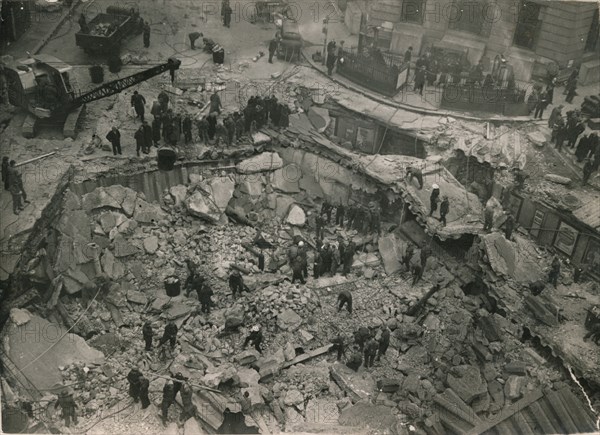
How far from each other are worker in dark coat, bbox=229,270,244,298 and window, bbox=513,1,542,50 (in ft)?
55.5

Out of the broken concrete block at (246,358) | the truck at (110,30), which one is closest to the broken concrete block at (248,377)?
the broken concrete block at (246,358)

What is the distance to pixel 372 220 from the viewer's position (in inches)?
909

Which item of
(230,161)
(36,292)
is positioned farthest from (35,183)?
(230,161)

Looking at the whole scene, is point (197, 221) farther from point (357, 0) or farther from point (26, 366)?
point (357, 0)

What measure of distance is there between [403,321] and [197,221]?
805cm

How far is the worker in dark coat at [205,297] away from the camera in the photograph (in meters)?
19.3

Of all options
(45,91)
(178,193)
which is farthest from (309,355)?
(45,91)

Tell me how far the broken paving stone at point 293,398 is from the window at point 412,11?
19229mm

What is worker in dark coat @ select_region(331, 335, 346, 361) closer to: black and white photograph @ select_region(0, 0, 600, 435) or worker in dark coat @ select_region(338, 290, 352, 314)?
black and white photograph @ select_region(0, 0, 600, 435)

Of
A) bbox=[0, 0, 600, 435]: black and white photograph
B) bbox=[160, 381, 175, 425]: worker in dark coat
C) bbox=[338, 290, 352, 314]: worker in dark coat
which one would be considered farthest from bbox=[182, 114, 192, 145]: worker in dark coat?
bbox=[160, 381, 175, 425]: worker in dark coat

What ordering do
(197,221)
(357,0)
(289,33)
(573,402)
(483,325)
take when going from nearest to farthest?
(573,402) → (483,325) → (197,221) → (289,33) → (357,0)

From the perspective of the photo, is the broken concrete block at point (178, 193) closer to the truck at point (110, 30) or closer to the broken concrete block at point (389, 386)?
the truck at point (110, 30)

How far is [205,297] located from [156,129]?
693cm

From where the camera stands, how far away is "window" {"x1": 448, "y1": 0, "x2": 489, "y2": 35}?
91.7 feet
